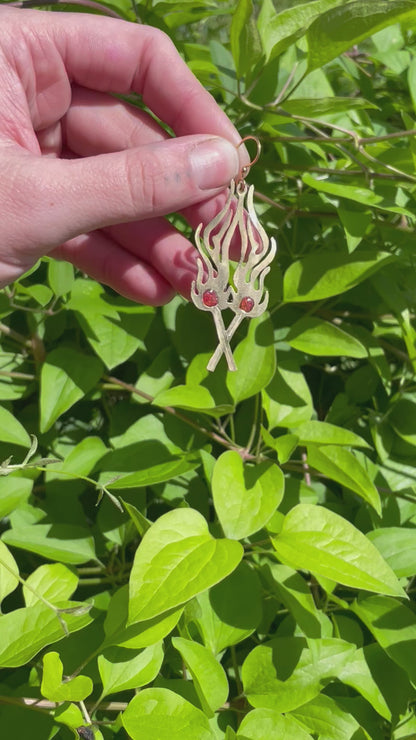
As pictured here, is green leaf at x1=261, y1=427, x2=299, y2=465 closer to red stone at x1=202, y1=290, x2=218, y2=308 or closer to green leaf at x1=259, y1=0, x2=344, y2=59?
red stone at x1=202, y1=290, x2=218, y2=308

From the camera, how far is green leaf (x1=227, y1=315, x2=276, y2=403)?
2.98 ft

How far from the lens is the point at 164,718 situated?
679 millimetres

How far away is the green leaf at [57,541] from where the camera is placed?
84cm

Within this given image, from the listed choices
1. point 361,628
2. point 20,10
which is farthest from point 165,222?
point 361,628

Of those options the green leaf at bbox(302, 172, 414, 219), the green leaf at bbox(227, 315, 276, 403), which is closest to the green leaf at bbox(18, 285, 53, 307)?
the green leaf at bbox(227, 315, 276, 403)

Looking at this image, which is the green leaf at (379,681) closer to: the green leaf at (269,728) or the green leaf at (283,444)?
the green leaf at (269,728)

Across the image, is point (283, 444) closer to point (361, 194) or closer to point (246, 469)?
point (246, 469)

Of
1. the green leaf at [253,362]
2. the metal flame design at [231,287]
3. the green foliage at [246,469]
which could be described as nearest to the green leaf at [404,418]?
the green foliage at [246,469]

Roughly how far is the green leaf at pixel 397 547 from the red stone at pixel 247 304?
1.10 ft

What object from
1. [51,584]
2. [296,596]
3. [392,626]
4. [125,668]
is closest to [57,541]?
[51,584]

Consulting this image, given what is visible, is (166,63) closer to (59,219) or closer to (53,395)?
(59,219)

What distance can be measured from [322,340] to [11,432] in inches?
16.4

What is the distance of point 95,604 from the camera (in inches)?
33.2

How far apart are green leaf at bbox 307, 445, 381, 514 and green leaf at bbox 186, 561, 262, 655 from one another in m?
0.15
